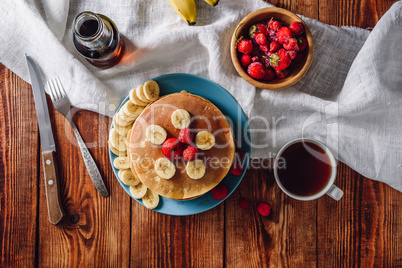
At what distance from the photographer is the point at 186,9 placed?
4.21 ft

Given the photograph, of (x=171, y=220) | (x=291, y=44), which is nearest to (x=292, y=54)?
(x=291, y=44)

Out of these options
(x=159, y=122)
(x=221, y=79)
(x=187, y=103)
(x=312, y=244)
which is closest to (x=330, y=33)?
(x=221, y=79)

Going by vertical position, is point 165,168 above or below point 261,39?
below

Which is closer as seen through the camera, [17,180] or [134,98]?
[134,98]

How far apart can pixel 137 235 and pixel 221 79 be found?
81cm

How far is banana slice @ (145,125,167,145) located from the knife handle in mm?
508

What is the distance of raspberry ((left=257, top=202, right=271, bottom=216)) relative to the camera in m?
1.38

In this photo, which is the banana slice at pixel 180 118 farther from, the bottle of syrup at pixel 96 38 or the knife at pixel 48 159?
the knife at pixel 48 159

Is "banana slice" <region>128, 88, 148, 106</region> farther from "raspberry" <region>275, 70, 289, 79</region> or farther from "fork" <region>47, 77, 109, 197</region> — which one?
"raspberry" <region>275, 70, 289, 79</region>

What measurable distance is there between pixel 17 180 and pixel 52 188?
19 cm

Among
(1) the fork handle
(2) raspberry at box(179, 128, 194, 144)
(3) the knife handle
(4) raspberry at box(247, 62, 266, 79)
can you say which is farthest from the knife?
(4) raspberry at box(247, 62, 266, 79)

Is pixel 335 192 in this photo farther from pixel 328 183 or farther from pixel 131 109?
pixel 131 109

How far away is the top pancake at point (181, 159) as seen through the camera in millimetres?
1257

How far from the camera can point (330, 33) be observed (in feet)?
4.51
